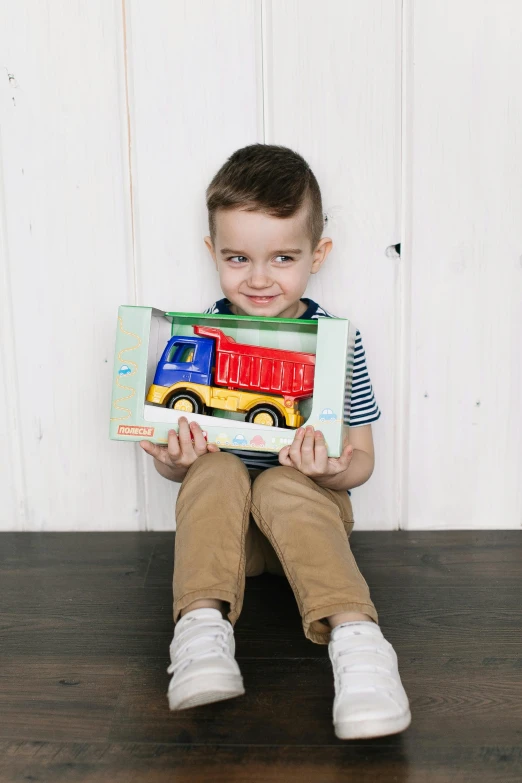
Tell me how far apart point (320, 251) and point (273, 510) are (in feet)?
1.44

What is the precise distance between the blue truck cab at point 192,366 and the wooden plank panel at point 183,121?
0.27 m

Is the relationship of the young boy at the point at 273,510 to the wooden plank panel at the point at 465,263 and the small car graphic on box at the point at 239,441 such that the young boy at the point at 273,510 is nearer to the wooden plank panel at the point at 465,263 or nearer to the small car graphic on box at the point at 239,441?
the small car graphic on box at the point at 239,441

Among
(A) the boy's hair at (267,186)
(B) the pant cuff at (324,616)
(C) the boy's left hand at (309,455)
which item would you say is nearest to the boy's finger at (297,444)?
(C) the boy's left hand at (309,455)

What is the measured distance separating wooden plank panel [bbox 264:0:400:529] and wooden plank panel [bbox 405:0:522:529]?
38mm

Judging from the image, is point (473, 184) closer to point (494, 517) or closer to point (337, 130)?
point (337, 130)

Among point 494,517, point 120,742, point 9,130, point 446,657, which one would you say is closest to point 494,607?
point 446,657

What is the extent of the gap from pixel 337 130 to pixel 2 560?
905mm

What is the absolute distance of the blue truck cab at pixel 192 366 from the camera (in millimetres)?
1005

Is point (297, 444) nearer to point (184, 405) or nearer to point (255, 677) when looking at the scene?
point (184, 405)

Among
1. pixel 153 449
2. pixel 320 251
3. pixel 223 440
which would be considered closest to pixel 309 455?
pixel 223 440

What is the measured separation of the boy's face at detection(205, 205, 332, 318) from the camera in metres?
1.04

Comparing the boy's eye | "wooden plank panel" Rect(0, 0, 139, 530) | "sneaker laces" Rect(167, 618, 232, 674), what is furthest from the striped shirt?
"sneaker laces" Rect(167, 618, 232, 674)

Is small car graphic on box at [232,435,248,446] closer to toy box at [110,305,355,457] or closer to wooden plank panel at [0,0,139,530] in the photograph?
toy box at [110,305,355,457]

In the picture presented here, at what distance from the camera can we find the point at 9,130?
4.06 feet
